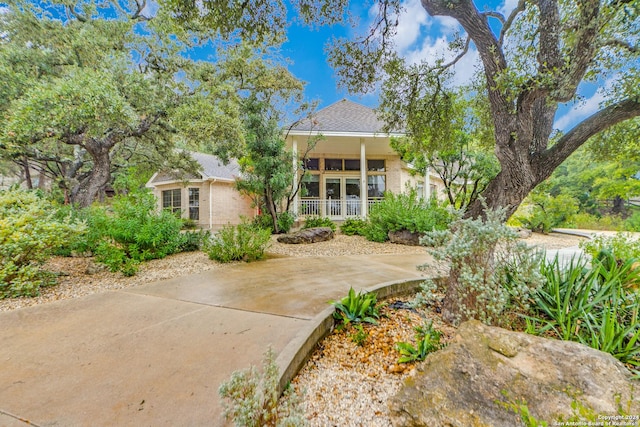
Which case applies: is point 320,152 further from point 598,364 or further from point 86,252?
point 598,364

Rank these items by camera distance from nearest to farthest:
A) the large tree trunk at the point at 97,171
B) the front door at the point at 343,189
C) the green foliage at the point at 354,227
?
the large tree trunk at the point at 97,171, the green foliage at the point at 354,227, the front door at the point at 343,189

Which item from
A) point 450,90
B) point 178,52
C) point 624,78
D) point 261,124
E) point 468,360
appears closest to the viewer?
point 468,360

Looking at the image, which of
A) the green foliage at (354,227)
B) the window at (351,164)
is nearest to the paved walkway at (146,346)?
the green foliage at (354,227)

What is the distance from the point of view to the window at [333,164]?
13.5m

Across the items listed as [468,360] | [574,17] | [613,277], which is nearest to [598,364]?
[468,360]

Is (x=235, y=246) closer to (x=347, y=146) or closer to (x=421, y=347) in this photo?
(x=421, y=347)

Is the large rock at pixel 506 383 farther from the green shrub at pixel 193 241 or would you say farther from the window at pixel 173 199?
the window at pixel 173 199

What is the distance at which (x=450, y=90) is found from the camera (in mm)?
4660

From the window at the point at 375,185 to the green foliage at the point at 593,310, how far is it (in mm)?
10922

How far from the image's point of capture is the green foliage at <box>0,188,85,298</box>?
3.57 meters

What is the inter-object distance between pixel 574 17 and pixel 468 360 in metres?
3.31

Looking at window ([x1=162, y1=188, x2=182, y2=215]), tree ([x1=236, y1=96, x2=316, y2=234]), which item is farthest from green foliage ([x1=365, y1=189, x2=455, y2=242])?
window ([x1=162, y1=188, x2=182, y2=215])

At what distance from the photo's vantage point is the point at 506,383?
1.39 meters

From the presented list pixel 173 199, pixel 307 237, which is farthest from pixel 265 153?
pixel 173 199
